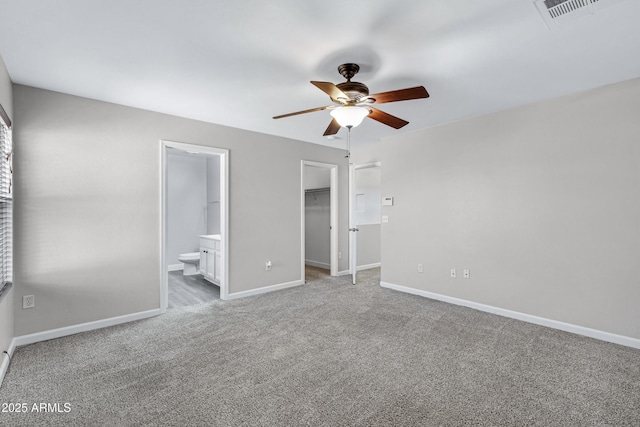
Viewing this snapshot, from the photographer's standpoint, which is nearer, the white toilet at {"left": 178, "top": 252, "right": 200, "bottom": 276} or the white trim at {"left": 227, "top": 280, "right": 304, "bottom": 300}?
the white trim at {"left": 227, "top": 280, "right": 304, "bottom": 300}

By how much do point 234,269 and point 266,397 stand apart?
2498mm

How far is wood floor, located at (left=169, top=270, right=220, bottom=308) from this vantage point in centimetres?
431

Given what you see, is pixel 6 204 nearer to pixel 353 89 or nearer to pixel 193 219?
pixel 353 89

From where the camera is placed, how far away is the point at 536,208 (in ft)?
11.4

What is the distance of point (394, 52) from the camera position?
239 cm

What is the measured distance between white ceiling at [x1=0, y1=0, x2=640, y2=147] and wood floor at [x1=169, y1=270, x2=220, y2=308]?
8.36ft

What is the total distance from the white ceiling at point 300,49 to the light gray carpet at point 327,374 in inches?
95.2

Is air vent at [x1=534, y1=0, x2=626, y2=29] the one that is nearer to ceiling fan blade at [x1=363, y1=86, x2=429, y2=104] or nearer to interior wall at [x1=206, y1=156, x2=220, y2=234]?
ceiling fan blade at [x1=363, y1=86, x2=429, y2=104]

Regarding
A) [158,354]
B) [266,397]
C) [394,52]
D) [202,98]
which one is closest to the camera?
[266,397]

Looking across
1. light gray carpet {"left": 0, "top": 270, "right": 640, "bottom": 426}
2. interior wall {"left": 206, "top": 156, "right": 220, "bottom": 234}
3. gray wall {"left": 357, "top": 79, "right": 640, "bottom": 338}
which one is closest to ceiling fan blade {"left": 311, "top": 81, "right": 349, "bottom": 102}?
light gray carpet {"left": 0, "top": 270, "right": 640, "bottom": 426}

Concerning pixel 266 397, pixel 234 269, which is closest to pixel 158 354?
pixel 266 397

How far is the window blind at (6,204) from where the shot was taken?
8.30 ft

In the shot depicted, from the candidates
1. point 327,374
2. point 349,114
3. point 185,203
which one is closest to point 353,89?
point 349,114

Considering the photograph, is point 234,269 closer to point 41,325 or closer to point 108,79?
point 41,325
